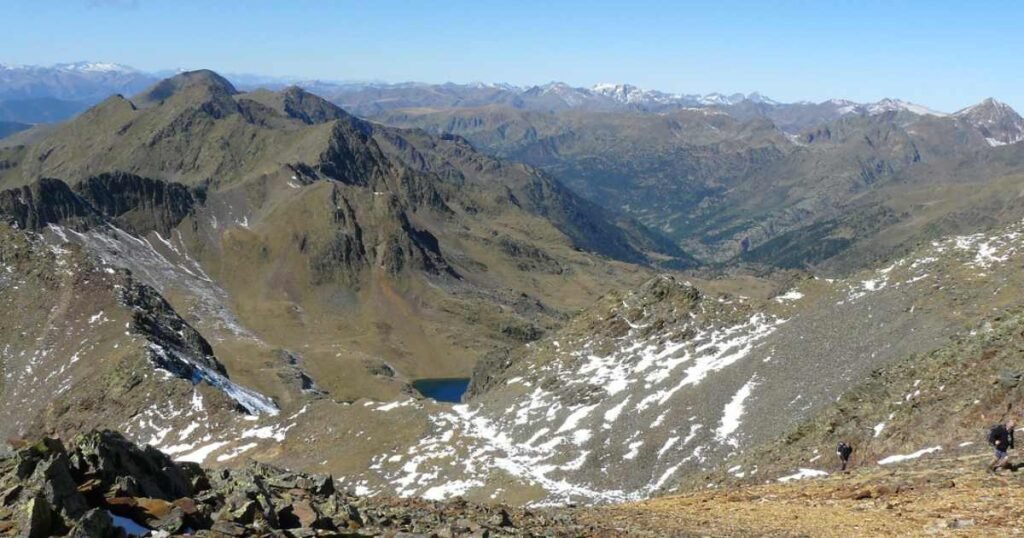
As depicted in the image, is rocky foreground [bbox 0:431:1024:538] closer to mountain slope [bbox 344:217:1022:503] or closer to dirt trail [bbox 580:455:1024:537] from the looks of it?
dirt trail [bbox 580:455:1024:537]

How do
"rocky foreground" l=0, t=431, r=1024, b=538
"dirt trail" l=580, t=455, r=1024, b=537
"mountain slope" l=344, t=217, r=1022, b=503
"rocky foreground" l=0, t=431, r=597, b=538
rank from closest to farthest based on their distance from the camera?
"rocky foreground" l=0, t=431, r=597, b=538 < "rocky foreground" l=0, t=431, r=1024, b=538 < "dirt trail" l=580, t=455, r=1024, b=537 < "mountain slope" l=344, t=217, r=1022, b=503

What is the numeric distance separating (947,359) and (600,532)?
116 ft

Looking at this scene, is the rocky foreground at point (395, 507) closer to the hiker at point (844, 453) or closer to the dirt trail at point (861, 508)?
the dirt trail at point (861, 508)

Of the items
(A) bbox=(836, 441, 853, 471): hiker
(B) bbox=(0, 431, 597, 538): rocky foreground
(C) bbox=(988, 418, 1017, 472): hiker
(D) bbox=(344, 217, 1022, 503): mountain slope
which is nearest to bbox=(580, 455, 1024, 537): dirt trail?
(C) bbox=(988, 418, 1017, 472): hiker

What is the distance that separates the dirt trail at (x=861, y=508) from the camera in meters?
25.3

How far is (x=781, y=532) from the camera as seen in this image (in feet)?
89.6

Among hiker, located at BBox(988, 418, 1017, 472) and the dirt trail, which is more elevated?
hiker, located at BBox(988, 418, 1017, 472)

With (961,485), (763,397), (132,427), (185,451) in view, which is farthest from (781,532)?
(132,427)

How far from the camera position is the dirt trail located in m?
25.3

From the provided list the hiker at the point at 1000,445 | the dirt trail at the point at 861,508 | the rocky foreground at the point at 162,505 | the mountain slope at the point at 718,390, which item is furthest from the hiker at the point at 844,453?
the rocky foreground at the point at 162,505

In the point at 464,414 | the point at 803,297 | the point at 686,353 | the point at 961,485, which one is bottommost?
the point at 464,414

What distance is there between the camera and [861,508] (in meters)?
29.1

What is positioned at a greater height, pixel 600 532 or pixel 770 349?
pixel 600 532

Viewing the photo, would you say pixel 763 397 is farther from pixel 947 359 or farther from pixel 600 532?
pixel 600 532
